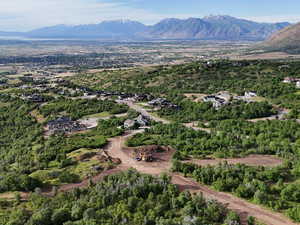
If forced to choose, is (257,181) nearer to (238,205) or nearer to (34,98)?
(238,205)

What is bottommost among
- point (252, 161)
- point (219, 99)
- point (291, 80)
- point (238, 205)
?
point (252, 161)

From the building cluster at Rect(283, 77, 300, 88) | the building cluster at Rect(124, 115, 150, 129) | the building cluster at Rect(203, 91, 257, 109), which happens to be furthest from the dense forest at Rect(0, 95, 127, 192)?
the building cluster at Rect(283, 77, 300, 88)

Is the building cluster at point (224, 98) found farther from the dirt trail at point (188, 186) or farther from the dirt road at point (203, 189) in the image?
the dirt road at point (203, 189)

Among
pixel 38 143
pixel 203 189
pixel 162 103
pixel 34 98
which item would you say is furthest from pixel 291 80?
pixel 34 98

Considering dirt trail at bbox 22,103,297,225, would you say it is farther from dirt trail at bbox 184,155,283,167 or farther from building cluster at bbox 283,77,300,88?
building cluster at bbox 283,77,300,88

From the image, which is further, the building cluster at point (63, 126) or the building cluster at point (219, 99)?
the building cluster at point (219, 99)

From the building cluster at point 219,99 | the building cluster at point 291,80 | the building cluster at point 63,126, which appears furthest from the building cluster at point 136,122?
the building cluster at point 291,80
